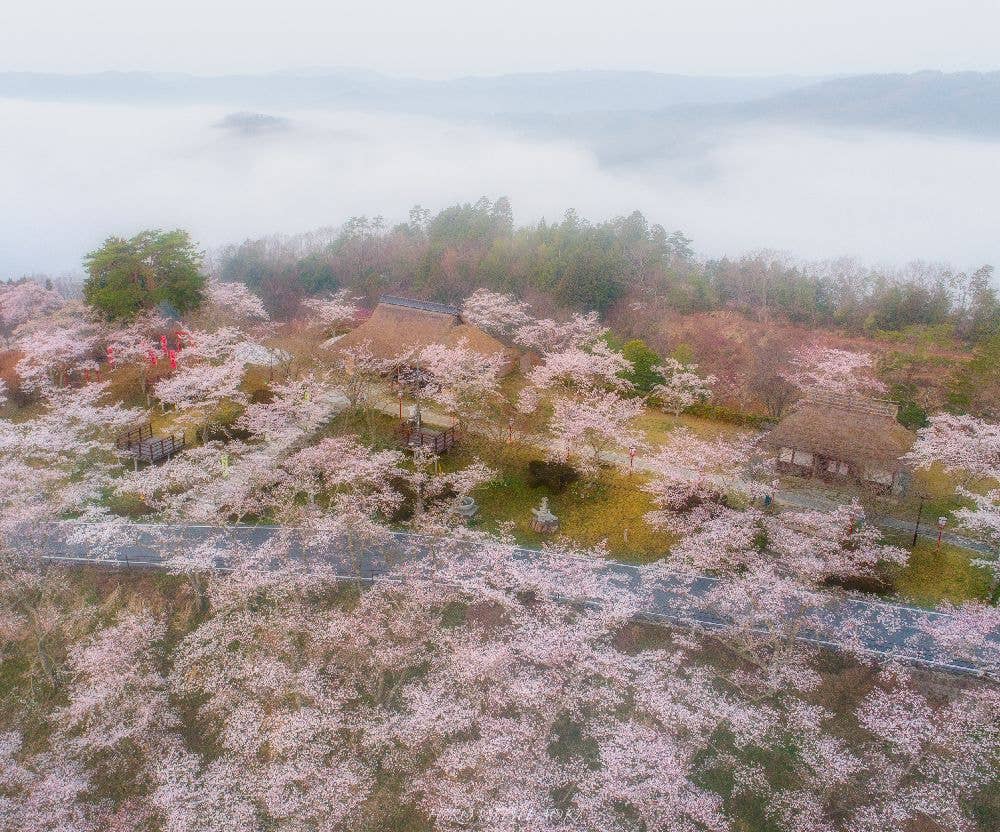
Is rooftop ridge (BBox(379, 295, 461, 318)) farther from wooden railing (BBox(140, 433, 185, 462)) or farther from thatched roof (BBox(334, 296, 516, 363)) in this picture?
wooden railing (BBox(140, 433, 185, 462))

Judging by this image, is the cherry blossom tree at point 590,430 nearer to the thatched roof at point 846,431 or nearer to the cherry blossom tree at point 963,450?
the thatched roof at point 846,431

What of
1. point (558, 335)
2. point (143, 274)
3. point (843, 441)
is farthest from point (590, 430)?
point (143, 274)

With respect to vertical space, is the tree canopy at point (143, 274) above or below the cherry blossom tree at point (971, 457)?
above

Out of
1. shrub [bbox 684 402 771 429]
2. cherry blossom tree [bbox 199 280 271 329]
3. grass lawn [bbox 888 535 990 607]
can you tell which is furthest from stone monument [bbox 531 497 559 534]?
cherry blossom tree [bbox 199 280 271 329]

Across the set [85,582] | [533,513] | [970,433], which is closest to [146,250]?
[85,582]

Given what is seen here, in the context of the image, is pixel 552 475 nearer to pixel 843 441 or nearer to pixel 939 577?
pixel 843 441

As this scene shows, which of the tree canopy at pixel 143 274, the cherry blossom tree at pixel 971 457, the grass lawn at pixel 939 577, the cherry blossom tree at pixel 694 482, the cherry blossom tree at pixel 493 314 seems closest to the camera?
the grass lawn at pixel 939 577

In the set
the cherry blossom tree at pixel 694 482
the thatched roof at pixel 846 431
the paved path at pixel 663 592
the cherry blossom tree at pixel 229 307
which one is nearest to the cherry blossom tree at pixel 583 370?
the cherry blossom tree at pixel 694 482
